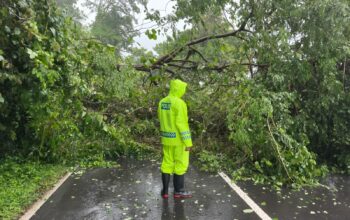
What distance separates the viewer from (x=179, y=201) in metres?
5.66

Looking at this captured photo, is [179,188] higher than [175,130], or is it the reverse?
[175,130]

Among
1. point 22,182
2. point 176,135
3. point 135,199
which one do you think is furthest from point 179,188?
point 22,182

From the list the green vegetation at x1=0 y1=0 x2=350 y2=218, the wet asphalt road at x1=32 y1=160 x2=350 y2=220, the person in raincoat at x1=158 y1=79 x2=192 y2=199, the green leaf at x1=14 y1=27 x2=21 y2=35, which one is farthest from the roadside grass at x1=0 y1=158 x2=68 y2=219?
the green leaf at x1=14 y1=27 x2=21 y2=35

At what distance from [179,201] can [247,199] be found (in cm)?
111

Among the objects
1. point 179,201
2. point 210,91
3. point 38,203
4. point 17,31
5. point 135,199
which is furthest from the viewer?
point 210,91

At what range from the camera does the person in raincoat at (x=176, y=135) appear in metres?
5.59

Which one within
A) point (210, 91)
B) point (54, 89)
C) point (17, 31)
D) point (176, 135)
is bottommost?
point (176, 135)

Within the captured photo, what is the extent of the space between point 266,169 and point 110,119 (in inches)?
167

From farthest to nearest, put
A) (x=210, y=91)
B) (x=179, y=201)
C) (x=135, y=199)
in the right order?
(x=210, y=91)
(x=135, y=199)
(x=179, y=201)

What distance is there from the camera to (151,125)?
955 cm

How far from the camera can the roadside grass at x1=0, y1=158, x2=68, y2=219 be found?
5.24 metres

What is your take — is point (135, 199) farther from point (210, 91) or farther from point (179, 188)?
point (210, 91)

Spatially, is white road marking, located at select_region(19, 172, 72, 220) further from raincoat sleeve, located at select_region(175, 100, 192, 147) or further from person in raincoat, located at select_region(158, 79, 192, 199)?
raincoat sleeve, located at select_region(175, 100, 192, 147)

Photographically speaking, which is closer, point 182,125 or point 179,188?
point 182,125
